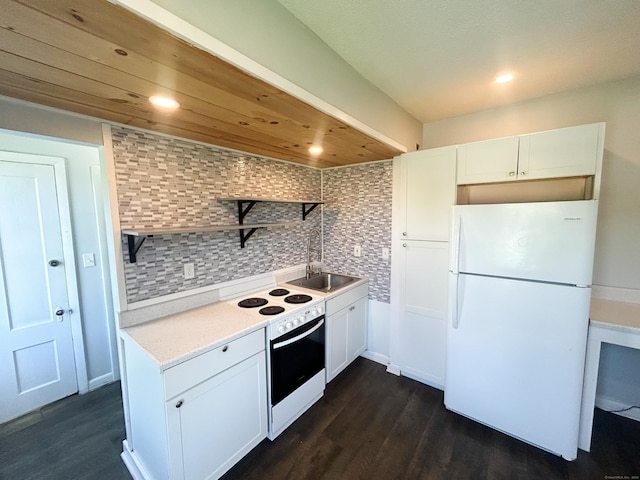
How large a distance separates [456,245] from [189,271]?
1.98 metres

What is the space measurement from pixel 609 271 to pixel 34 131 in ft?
12.6

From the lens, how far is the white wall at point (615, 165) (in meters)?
1.91

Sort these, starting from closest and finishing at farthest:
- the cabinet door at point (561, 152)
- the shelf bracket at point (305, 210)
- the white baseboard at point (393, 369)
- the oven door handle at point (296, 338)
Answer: the cabinet door at point (561, 152), the oven door handle at point (296, 338), the white baseboard at point (393, 369), the shelf bracket at point (305, 210)

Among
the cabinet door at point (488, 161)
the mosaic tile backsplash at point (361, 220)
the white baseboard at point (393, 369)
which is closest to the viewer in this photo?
the cabinet door at point (488, 161)

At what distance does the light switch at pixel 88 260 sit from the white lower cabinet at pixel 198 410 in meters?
1.23

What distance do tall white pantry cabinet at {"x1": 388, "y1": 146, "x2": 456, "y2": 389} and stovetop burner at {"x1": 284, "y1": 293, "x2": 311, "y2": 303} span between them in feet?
3.03

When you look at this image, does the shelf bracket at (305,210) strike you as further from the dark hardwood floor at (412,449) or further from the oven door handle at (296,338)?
the dark hardwood floor at (412,449)

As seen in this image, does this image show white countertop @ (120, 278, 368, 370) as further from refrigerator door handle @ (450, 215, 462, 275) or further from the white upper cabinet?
the white upper cabinet

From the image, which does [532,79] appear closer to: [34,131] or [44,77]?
[44,77]

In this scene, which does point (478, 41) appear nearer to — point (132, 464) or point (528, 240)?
point (528, 240)

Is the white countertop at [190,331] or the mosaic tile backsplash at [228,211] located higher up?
the mosaic tile backsplash at [228,211]

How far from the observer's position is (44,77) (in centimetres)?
104

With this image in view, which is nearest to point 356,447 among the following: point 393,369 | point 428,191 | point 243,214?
point 393,369

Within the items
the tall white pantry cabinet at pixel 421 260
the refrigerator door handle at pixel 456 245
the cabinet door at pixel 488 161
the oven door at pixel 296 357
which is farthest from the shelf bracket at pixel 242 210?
the cabinet door at pixel 488 161
